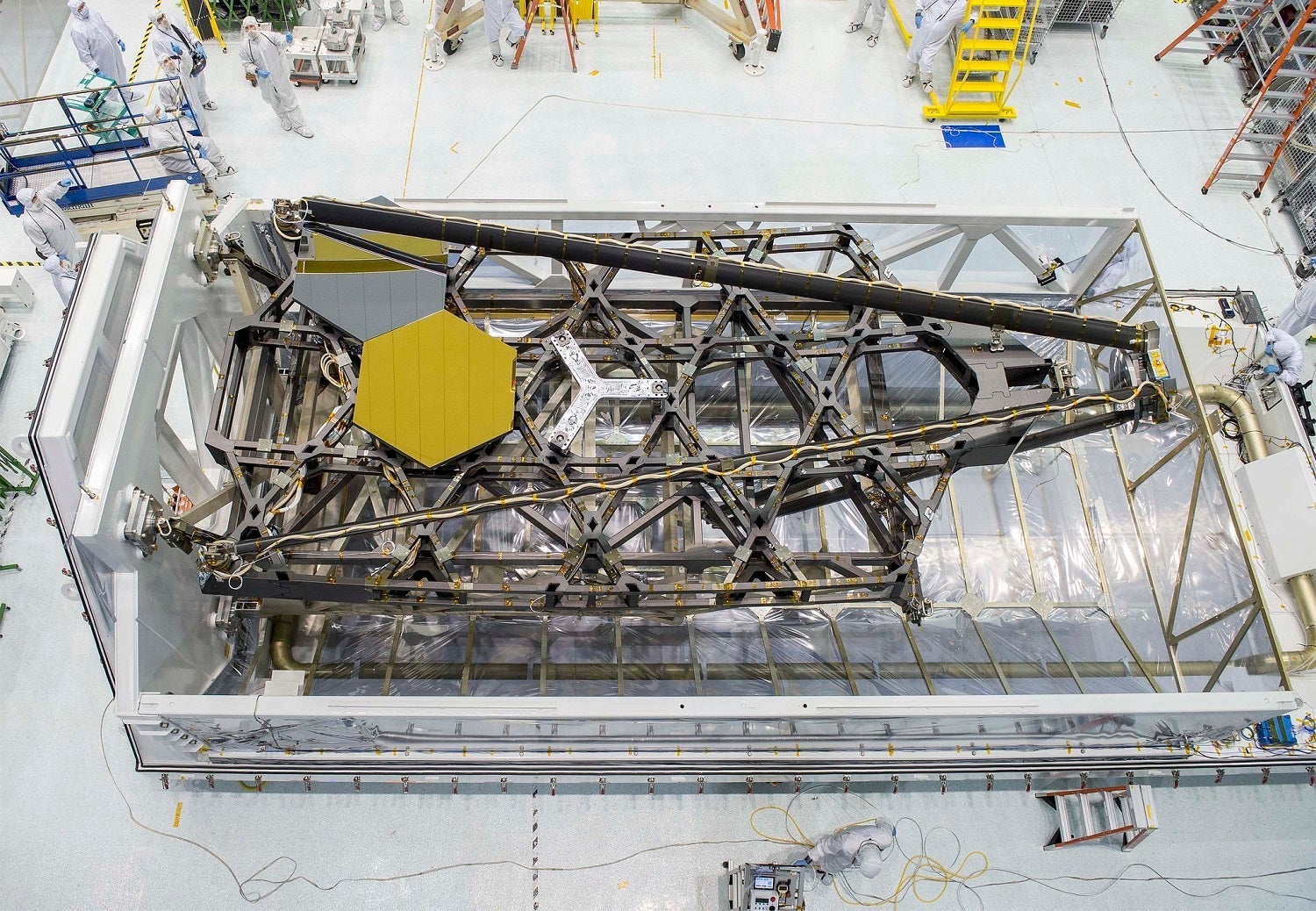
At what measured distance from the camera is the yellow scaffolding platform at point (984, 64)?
32.1ft

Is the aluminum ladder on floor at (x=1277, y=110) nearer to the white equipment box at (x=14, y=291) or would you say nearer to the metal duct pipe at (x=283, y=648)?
the metal duct pipe at (x=283, y=648)

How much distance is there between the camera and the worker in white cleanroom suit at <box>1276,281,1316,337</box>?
8.22 meters

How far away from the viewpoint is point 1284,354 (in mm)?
7512

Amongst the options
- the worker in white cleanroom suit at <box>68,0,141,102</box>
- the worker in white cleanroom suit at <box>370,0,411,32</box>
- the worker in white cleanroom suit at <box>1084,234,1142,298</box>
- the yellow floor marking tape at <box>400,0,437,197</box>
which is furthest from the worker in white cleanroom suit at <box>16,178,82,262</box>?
the worker in white cleanroom suit at <box>1084,234,1142,298</box>

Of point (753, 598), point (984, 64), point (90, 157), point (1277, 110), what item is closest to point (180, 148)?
point (90, 157)

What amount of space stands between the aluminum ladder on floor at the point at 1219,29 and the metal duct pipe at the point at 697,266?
5.97 m

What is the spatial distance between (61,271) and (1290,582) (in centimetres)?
942

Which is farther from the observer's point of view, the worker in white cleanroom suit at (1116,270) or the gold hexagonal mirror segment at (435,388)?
the worker in white cleanroom suit at (1116,270)

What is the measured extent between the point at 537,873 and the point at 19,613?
4198mm

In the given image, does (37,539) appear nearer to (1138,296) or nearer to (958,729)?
(958,729)

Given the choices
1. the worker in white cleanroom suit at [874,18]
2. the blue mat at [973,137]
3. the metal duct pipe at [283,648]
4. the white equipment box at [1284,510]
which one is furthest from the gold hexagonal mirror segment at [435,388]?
the worker in white cleanroom suit at [874,18]

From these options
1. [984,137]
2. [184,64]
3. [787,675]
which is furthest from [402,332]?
[984,137]

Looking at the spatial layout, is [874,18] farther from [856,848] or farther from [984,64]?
[856,848]

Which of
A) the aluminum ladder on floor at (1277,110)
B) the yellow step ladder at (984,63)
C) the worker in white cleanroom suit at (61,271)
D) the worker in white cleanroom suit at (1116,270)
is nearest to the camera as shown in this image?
the worker in white cleanroom suit at (1116,270)
